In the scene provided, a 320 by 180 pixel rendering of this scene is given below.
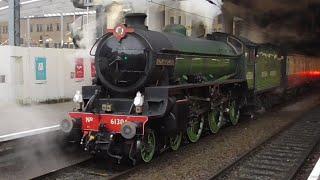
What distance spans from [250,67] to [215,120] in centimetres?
257

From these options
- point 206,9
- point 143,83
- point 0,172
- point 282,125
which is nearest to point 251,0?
point 206,9

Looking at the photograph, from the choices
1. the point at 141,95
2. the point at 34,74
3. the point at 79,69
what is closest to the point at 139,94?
the point at 141,95

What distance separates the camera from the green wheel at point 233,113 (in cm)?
1256

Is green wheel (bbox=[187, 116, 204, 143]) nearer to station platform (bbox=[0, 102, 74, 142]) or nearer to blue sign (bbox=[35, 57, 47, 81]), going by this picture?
station platform (bbox=[0, 102, 74, 142])

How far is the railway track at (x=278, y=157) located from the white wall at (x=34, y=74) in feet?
27.2

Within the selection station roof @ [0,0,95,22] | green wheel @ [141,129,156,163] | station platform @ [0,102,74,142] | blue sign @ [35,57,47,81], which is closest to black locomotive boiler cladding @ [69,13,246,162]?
green wheel @ [141,129,156,163]

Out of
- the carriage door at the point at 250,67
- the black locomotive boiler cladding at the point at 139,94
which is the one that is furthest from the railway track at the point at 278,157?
the carriage door at the point at 250,67

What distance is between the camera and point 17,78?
50.9 feet

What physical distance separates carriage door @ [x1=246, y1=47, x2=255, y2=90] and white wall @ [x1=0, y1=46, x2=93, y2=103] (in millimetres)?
6174

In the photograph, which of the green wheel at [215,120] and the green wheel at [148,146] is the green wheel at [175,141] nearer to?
the green wheel at [148,146]

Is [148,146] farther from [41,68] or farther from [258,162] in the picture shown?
[41,68]

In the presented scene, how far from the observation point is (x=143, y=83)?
838 centimetres

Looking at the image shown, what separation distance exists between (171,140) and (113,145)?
1.56 metres

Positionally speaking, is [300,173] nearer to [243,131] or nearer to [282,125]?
[243,131]
